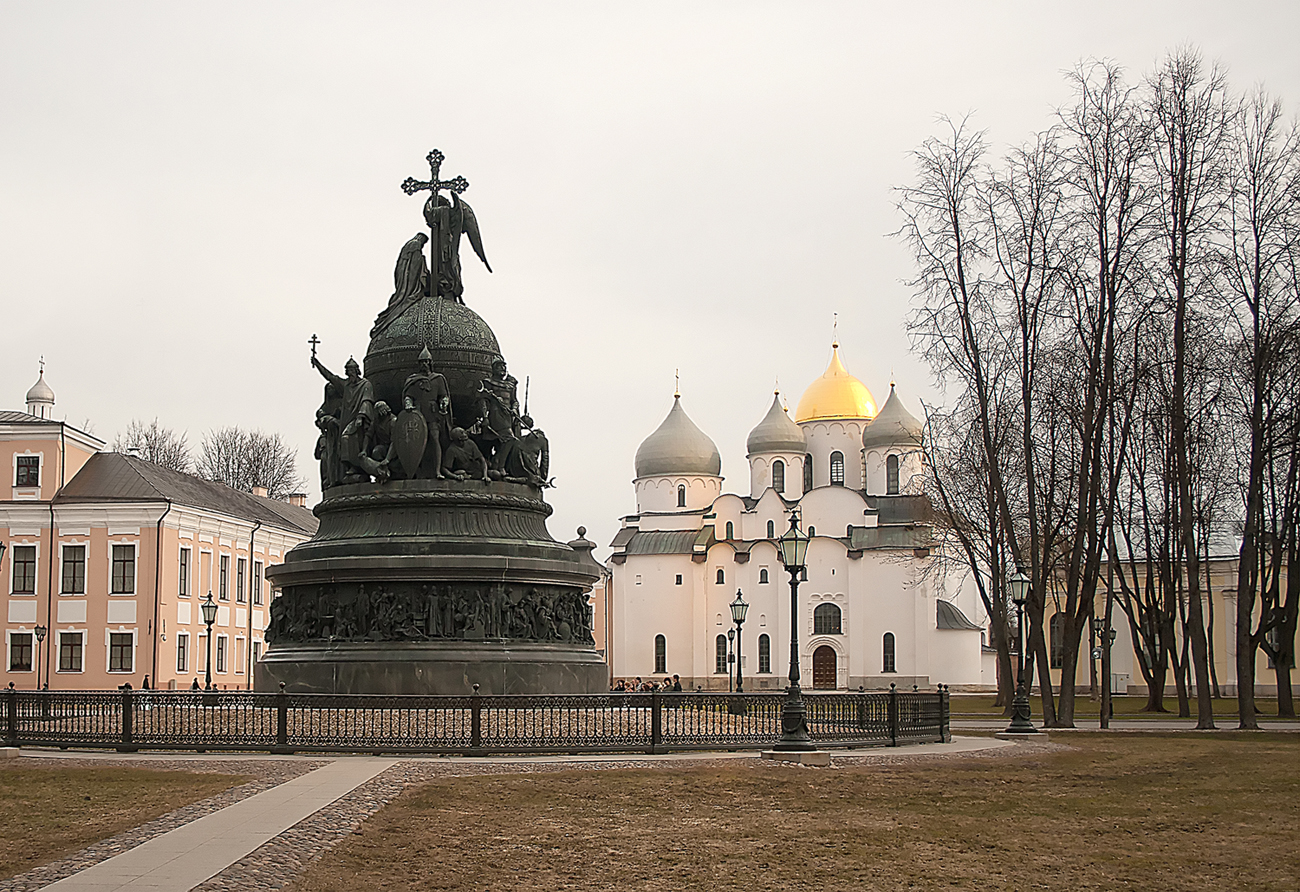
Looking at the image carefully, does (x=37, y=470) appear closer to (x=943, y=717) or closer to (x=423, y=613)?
(x=423, y=613)

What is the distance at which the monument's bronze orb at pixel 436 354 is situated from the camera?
88.1ft

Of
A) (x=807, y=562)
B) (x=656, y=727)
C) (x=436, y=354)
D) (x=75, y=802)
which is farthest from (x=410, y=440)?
(x=807, y=562)

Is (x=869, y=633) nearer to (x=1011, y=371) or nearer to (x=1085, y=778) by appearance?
(x=1011, y=371)

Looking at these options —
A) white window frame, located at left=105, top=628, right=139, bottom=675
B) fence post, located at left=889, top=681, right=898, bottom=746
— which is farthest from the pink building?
fence post, located at left=889, top=681, right=898, bottom=746

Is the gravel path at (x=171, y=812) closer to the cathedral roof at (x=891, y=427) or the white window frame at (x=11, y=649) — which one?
the white window frame at (x=11, y=649)

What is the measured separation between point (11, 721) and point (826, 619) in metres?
70.2

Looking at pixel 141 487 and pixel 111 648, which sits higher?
pixel 141 487

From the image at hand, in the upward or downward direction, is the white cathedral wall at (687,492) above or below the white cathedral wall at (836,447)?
below

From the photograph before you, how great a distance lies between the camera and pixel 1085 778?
18.5 meters

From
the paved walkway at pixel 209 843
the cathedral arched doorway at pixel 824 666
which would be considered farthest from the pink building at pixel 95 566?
the paved walkway at pixel 209 843

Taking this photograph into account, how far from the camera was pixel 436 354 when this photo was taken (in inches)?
1056

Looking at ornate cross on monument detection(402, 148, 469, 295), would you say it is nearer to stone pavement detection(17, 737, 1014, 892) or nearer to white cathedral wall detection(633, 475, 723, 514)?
stone pavement detection(17, 737, 1014, 892)

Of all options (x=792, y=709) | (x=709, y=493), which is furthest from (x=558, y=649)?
(x=709, y=493)

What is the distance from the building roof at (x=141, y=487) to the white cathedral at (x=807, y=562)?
3273 centimetres
